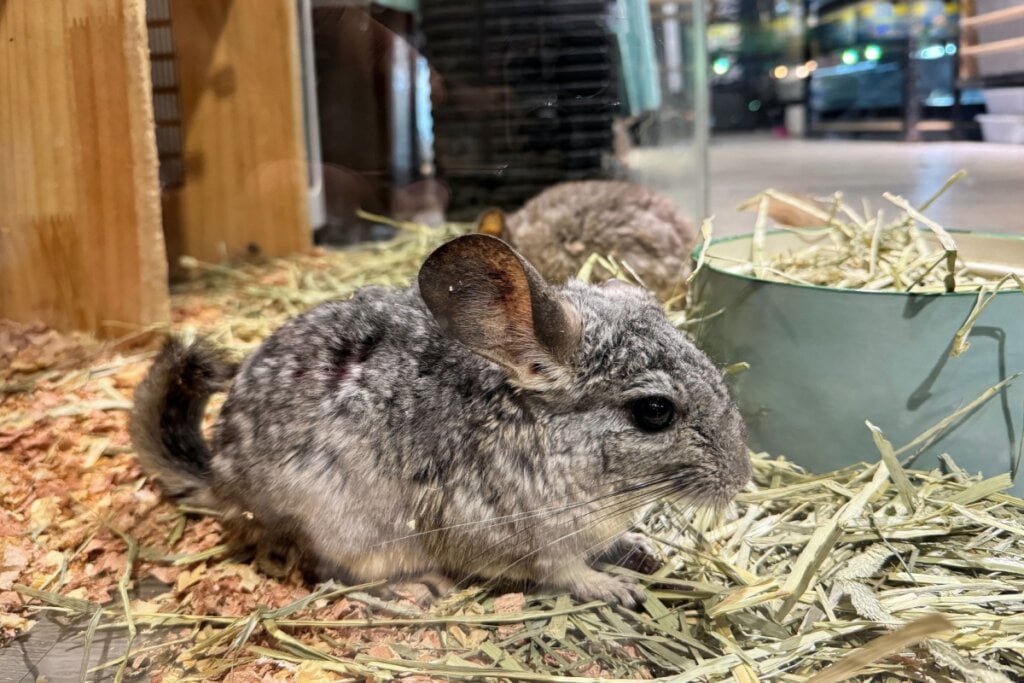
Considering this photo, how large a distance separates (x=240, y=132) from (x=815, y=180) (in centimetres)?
278

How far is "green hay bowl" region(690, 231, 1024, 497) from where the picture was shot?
2400 mm

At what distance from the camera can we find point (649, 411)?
2.14m

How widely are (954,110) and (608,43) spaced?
1573mm

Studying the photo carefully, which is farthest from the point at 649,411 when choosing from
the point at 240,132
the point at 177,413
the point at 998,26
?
the point at 240,132

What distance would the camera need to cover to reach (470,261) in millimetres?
1875

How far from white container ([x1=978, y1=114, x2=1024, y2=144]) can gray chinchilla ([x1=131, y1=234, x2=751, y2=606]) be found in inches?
60.3

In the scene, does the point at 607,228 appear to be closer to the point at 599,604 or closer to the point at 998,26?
the point at 998,26

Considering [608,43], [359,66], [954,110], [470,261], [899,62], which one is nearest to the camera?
[470,261]

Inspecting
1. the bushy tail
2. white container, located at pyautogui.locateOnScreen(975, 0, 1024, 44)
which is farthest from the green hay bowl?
the bushy tail

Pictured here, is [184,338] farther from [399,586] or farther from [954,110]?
[954,110]

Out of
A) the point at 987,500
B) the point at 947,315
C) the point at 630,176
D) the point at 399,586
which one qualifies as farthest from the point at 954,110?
the point at 399,586

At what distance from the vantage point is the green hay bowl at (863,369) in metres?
2.40

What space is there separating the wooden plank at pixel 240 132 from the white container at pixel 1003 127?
8.97ft

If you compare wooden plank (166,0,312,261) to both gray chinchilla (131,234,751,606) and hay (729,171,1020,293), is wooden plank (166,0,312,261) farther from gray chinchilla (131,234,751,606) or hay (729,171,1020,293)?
hay (729,171,1020,293)
